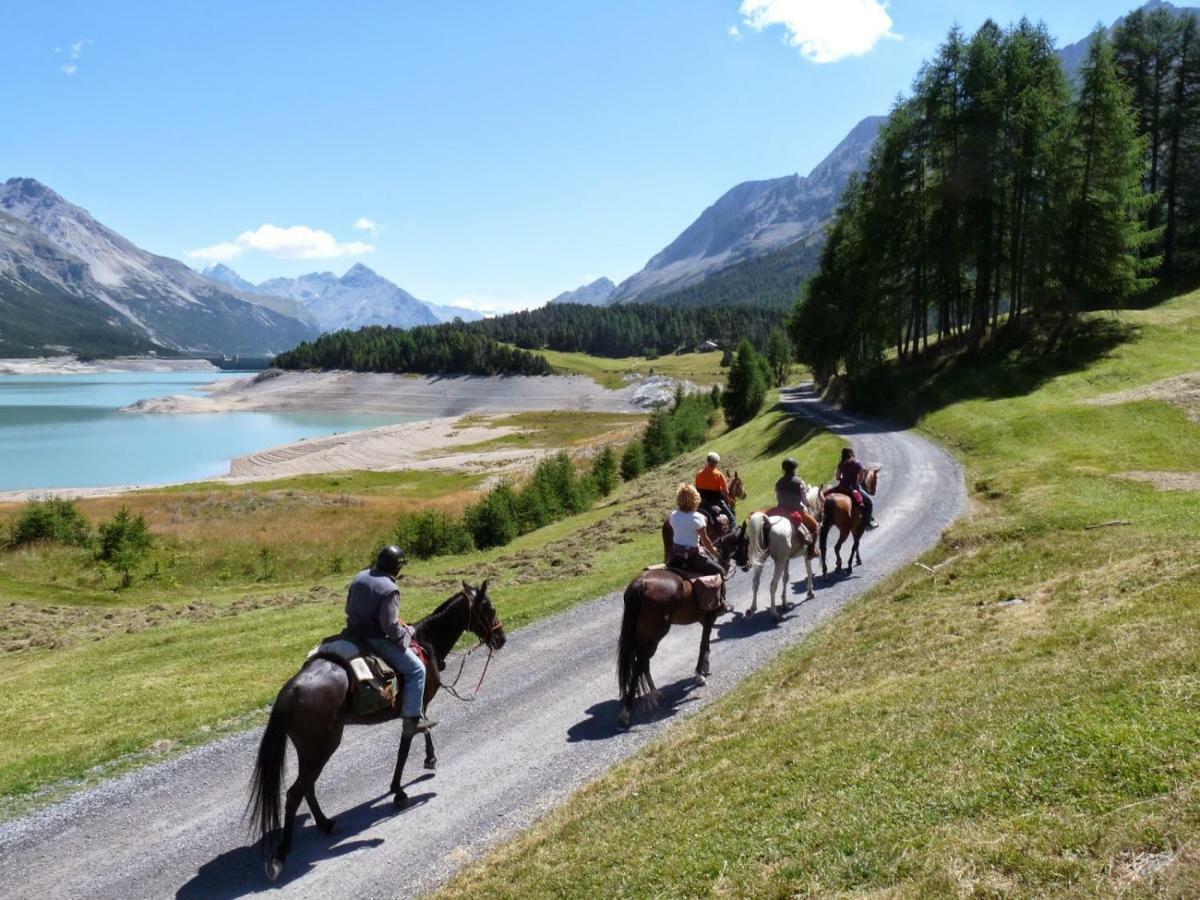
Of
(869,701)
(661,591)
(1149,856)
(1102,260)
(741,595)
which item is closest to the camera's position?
(1149,856)

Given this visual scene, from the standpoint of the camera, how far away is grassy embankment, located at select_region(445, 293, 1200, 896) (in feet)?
18.8

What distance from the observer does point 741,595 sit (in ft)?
65.6

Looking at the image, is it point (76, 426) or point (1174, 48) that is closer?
point (1174, 48)

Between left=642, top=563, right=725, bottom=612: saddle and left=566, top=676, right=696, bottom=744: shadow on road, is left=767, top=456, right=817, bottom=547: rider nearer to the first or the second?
left=642, top=563, right=725, bottom=612: saddle

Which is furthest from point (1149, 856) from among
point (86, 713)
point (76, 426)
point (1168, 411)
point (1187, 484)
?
point (76, 426)

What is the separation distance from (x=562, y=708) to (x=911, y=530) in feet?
53.8

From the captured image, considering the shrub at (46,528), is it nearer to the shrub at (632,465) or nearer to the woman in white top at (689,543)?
the shrub at (632,465)

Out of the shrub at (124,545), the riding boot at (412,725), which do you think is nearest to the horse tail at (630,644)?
the riding boot at (412,725)

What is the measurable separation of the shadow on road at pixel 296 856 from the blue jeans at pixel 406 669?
150 cm

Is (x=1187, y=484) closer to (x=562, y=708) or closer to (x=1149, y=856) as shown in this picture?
(x=562, y=708)

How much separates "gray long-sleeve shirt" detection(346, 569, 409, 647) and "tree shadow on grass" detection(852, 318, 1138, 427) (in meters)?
41.7

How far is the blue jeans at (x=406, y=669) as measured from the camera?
35.6 feet

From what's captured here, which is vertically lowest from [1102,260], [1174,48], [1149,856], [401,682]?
[401,682]

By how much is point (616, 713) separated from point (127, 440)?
145m
